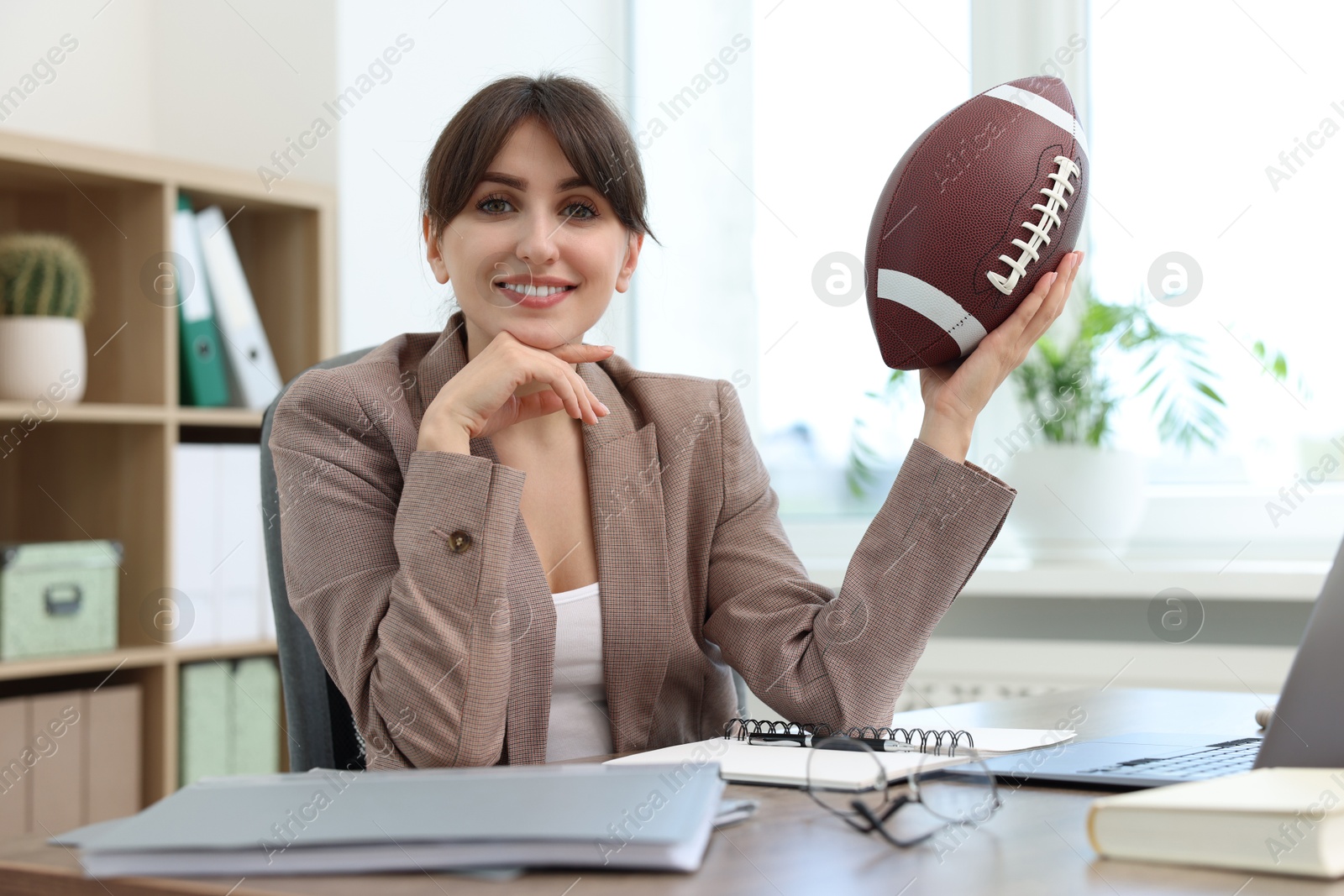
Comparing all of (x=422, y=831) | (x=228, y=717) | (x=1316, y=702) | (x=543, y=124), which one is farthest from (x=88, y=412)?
(x=1316, y=702)

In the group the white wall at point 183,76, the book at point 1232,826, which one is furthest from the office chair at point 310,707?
the white wall at point 183,76

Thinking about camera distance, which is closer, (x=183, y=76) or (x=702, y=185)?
(x=183, y=76)

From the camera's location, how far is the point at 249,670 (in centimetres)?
244

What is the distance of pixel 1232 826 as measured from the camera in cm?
59

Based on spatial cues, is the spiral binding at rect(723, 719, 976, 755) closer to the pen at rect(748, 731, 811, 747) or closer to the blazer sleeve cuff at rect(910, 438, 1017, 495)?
the pen at rect(748, 731, 811, 747)

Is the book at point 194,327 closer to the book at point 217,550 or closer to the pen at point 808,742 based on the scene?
→ the book at point 217,550

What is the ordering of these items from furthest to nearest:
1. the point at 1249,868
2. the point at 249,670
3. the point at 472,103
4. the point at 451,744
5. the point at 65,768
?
1. the point at 249,670
2. the point at 65,768
3. the point at 472,103
4. the point at 451,744
5. the point at 1249,868

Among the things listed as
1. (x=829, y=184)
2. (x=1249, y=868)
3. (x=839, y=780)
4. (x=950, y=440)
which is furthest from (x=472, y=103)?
(x=829, y=184)

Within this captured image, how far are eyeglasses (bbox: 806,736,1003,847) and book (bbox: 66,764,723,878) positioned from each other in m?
0.10

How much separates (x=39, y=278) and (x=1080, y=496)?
6.09ft

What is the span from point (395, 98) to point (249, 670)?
3.98 ft

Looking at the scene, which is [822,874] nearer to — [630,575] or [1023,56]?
[630,575]

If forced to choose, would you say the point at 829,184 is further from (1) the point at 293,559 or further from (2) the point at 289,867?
(2) the point at 289,867

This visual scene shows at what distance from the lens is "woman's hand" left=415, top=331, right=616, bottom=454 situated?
3.75ft
